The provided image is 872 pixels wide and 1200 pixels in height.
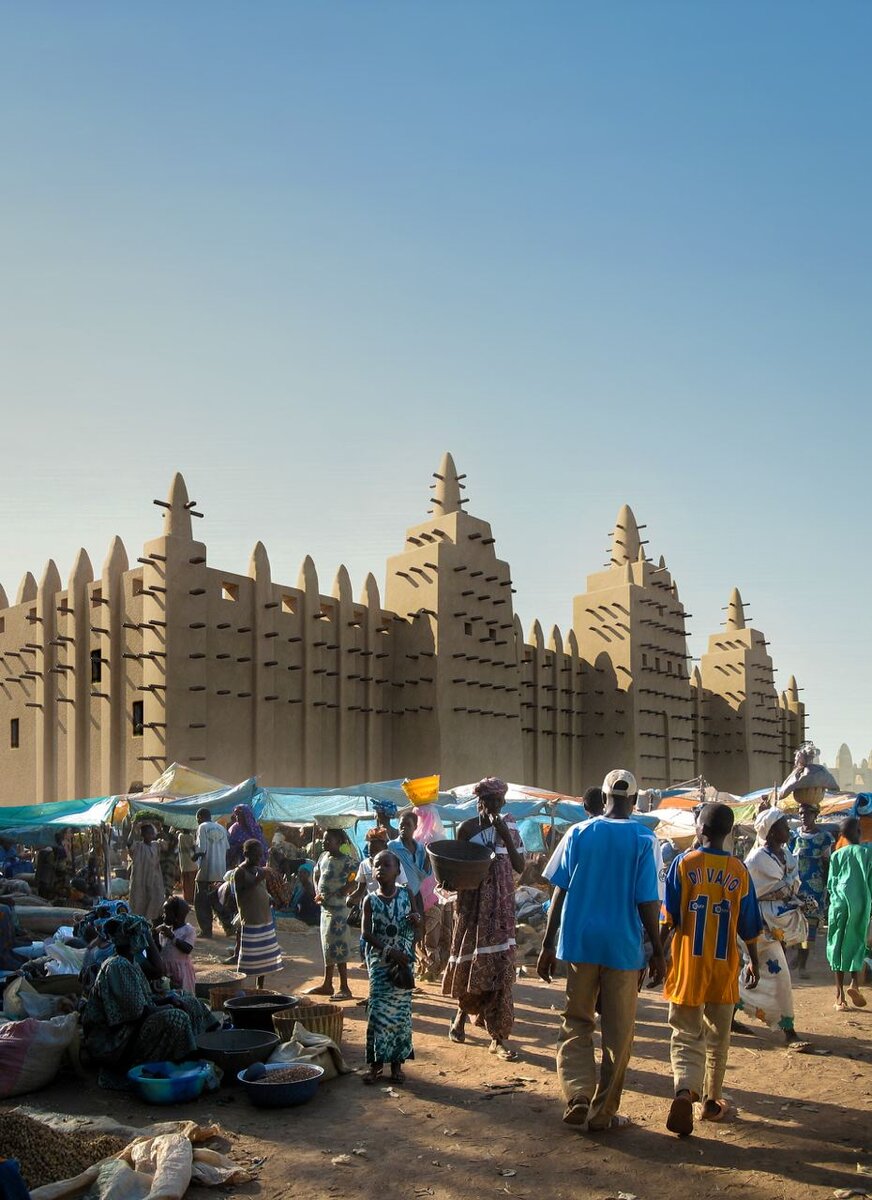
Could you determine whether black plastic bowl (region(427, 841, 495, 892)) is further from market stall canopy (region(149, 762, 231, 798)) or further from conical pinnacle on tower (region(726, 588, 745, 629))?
conical pinnacle on tower (region(726, 588, 745, 629))

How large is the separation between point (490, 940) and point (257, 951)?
296cm

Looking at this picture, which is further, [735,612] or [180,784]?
[735,612]

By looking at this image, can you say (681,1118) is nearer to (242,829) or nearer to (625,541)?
(242,829)

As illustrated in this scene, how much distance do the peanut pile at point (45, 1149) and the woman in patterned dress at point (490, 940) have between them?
9.89 feet

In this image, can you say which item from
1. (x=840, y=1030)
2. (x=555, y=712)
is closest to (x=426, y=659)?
(x=555, y=712)

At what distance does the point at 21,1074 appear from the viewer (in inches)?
276

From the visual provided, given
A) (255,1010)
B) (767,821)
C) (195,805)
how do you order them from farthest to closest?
(195,805), (767,821), (255,1010)

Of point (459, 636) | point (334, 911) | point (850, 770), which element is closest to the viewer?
point (334, 911)

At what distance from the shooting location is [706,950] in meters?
5.83

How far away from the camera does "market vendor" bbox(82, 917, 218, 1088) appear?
718cm

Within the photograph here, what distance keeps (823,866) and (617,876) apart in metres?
6.82

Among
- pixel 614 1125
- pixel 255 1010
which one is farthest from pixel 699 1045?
pixel 255 1010

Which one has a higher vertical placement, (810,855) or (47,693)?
(47,693)

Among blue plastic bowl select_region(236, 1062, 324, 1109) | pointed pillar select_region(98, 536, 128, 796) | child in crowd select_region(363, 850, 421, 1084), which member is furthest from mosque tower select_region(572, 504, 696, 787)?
blue plastic bowl select_region(236, 1062, 324, 1109)
